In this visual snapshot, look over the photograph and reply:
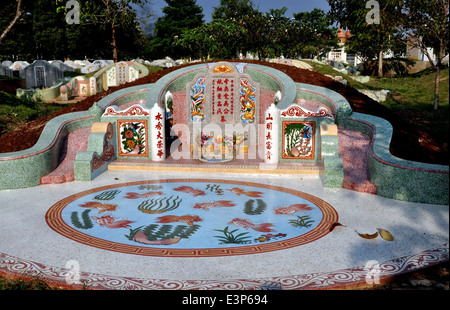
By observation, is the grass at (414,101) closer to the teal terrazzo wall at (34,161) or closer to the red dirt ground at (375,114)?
the red dirt ground at (375,114)

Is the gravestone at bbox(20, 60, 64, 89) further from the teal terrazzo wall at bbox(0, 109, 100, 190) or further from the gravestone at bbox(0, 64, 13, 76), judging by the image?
the teal terrazzo wall at bbox(0, 109, 100, 190)

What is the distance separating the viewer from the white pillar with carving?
10664mm

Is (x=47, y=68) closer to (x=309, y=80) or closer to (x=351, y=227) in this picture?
(x=309, y=80)

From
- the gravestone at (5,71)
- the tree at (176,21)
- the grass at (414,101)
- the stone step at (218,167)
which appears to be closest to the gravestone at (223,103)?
the stone step at (218,167)

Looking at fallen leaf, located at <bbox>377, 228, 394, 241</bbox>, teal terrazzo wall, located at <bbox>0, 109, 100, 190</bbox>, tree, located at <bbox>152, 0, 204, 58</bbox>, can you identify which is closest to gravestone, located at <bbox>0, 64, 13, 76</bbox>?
tree, located at <bbox>152, 0, 204, 58</bbox>

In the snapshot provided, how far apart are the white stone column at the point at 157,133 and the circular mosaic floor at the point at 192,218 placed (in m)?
1.89

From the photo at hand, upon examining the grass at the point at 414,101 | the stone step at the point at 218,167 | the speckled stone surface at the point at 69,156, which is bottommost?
the stone step at the point at 218,167

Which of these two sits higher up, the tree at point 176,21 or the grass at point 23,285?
the tree at point 176,21

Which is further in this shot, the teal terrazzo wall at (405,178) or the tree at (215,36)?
the tree at (215,36)

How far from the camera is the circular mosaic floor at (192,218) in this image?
5992 millimetres

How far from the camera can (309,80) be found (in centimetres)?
1427

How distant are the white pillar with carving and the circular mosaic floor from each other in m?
1.59

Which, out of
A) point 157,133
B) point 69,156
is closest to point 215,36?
point 157,133

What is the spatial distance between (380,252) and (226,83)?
7.89 m
